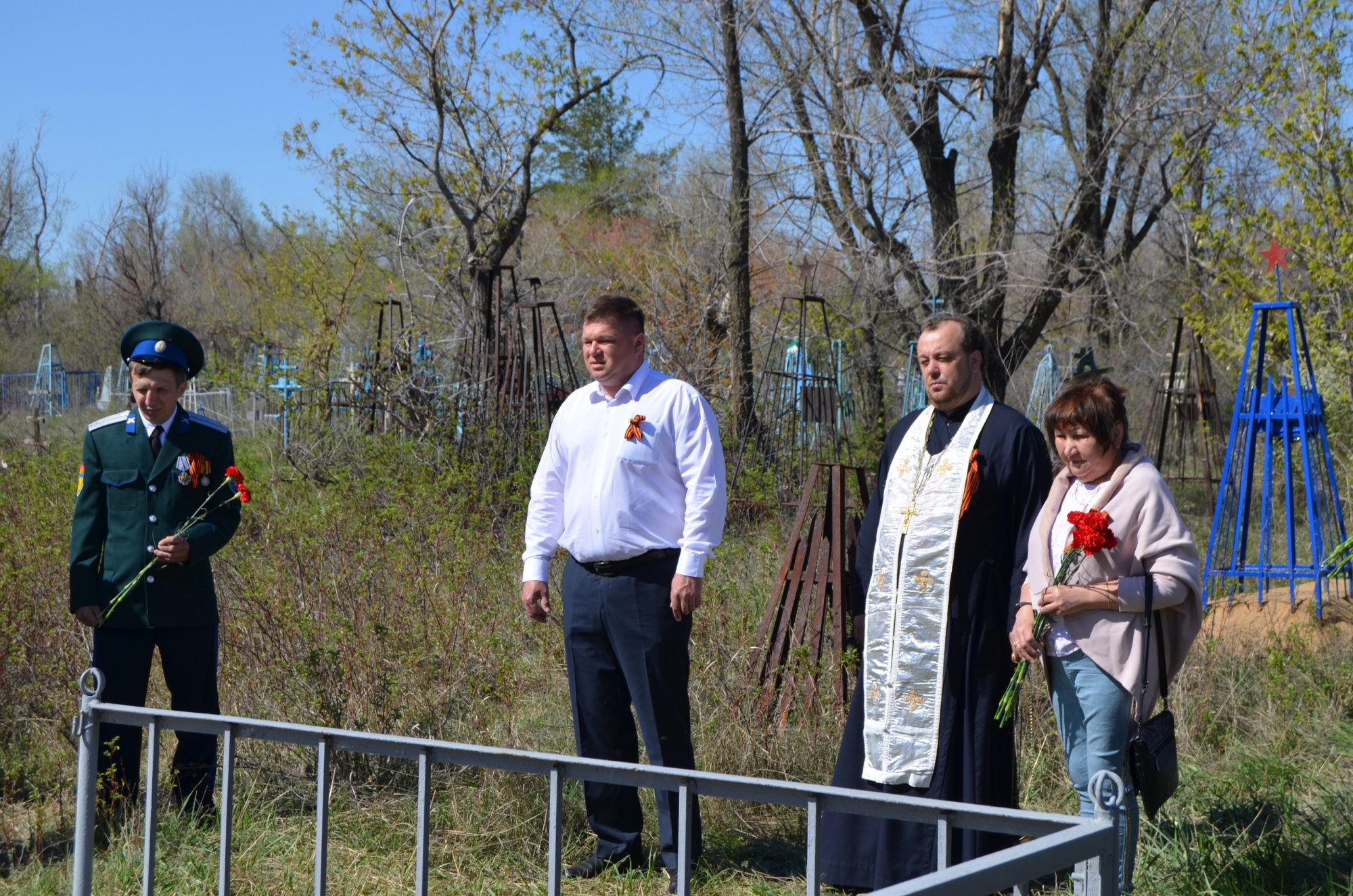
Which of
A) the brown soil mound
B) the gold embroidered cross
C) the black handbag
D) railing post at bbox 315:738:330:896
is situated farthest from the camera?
the brown soil mound

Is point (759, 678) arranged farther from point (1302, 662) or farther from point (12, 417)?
point (12, 417)

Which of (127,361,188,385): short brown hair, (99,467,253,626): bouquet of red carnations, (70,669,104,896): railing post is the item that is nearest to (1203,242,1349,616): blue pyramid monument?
(99,467,253,626): bouquet of red carnations

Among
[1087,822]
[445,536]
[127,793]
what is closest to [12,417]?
[445,536]

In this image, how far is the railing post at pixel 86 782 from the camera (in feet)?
7.89

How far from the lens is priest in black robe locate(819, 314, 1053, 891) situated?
138 inches

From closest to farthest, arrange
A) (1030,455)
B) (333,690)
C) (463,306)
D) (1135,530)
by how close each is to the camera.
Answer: (1135,530) < (1030,455) < (333,690) < (463,306)

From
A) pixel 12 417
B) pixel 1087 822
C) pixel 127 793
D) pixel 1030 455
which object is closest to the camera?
pixel 1087 822

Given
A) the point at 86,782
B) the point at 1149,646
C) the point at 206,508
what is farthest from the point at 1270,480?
the point at 86,782

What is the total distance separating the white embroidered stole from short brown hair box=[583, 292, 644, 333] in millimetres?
967

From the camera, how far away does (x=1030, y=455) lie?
11.5ft

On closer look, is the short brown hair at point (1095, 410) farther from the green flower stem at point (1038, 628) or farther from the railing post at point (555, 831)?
the railing post at point (555, 831)

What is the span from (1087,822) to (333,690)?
368 centimetres

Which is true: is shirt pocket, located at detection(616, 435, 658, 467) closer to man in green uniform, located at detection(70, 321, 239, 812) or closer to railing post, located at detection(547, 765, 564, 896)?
man in green uniform, located at detection(70, 321, 239, 812)

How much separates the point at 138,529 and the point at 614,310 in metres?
1.85
